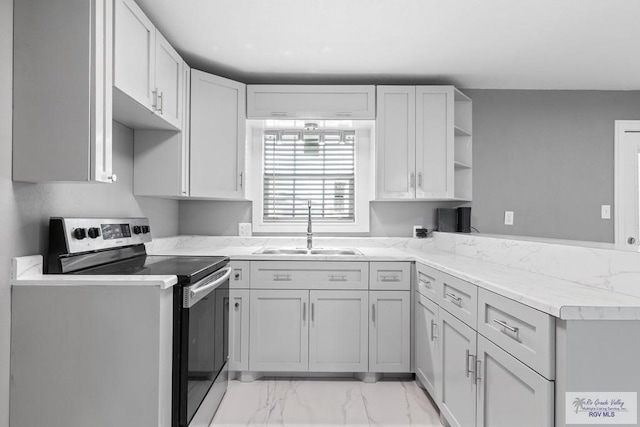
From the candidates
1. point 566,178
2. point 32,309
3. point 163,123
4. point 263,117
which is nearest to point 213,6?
point 163,123

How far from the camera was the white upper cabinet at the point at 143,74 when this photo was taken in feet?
5.32

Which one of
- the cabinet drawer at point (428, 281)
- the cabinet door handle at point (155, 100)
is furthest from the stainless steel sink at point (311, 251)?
the cabinet door handle at point (155, 100)

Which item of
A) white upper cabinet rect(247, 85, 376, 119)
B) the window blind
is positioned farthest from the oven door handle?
white upper cabinet rect(247, 85, 376, 119)

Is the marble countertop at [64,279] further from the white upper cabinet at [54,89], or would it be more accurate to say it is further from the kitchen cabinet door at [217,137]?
the kitchen cabinet door at [217,137]

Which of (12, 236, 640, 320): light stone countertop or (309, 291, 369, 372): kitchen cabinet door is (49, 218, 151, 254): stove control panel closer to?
(12, 236, 640, 320): light stone countertop

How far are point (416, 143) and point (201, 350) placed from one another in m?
2.12

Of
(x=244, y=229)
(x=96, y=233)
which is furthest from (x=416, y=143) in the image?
(x=96, y=233)

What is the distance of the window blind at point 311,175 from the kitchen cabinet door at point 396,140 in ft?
1.42

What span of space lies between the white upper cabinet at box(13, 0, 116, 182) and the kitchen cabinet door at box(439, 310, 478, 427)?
67.7 inches

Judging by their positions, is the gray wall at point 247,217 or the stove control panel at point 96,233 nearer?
the stove control panel at point 96,233

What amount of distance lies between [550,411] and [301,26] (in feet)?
7.14

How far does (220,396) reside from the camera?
2.13 m

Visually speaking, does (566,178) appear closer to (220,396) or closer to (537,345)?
(537,345)

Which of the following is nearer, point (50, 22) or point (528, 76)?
point (50, 22)
